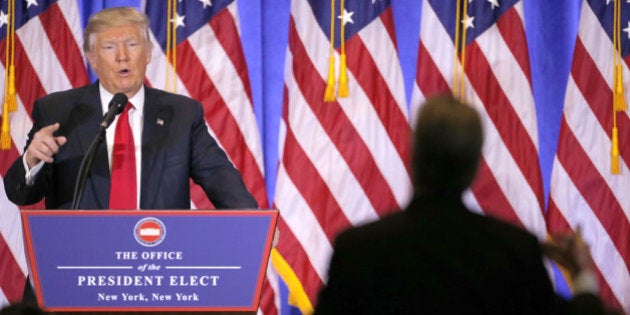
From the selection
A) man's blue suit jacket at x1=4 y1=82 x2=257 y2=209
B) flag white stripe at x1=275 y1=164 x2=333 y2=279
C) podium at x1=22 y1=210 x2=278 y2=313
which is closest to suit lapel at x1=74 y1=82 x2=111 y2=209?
man's blue suit jacket at x1=4 y1=82 x2=257 y2=209

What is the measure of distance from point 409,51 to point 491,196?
95cm

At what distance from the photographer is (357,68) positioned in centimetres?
617

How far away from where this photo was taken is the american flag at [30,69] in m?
5.95

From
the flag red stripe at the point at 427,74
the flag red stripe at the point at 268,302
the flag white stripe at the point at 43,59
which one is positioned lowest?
the flag red stripe at the point at 268,302

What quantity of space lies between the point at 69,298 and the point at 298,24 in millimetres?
3370

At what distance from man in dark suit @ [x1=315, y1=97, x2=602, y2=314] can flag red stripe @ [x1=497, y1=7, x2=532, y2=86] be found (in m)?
4.32

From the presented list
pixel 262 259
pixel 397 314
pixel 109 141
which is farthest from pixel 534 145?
pixel 397 314

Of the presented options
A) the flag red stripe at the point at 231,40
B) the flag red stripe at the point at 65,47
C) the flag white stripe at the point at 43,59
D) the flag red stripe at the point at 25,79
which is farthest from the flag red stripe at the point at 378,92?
the flag red stripe at the point at 25,79

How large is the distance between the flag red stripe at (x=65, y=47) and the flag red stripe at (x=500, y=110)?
2133 millimetres

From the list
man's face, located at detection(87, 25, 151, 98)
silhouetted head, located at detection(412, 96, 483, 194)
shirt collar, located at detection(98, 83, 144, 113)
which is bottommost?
shirt collar, located at detection(98, 83, 144, 113)

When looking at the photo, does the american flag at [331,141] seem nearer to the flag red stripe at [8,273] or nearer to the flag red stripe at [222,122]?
the flag red stripe at [222,122]

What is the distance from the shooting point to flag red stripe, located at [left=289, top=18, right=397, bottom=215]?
6.14 metres

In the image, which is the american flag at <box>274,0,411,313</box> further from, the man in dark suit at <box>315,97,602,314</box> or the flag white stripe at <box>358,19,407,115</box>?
the man in dark suit at <box>315,97,602,314</box>

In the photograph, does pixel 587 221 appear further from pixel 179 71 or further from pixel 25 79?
pixel 25 79
